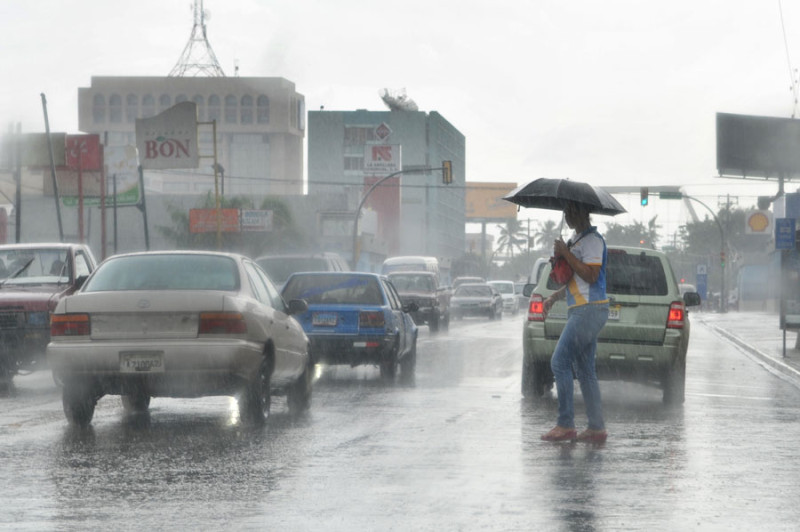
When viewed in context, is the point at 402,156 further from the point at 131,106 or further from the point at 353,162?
→ the point at 131,106

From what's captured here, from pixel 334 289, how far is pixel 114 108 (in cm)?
15274

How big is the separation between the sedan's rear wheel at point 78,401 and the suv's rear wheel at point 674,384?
20.4ft

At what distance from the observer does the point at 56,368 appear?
10836 mm

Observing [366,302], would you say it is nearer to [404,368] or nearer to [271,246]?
[404,368]

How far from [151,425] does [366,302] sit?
6563 mm

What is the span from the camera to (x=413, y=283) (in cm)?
3816

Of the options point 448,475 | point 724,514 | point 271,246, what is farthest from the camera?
point 271,246

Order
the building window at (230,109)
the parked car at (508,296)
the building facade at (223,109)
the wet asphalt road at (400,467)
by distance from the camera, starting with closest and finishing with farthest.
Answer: the wet asphalt road at (400,467) → the parked car at (508,296) → the building facade at (223,109) → the building window at (230,109)

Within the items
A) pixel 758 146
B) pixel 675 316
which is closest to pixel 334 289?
pixel 675 316

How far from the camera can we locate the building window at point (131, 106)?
6467 inches

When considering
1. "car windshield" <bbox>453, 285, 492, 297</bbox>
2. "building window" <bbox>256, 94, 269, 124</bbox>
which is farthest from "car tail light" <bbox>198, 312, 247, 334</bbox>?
"building window" <bbox>256, 94, 269, 124</bbox>

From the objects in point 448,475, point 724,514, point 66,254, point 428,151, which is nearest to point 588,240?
point 448,475

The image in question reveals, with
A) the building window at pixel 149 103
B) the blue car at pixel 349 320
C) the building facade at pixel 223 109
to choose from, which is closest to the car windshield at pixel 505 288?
the blue car at pixel 349 320

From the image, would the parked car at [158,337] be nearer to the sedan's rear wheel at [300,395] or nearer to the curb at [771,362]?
the sedan's rear wheel at [300,395]
